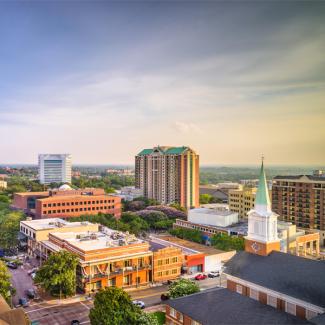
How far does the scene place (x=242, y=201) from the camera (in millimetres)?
104625

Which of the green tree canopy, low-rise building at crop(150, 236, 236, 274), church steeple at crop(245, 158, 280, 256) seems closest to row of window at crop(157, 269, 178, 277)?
low-rise building at crop(150, 236, 236, 274)

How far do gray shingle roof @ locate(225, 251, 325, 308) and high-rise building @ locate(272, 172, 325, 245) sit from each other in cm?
5286

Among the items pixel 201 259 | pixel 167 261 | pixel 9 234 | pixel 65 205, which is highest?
pixel 65 205

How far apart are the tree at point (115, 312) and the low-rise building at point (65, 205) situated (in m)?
62.1

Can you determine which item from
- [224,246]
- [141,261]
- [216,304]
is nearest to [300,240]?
[224,246]

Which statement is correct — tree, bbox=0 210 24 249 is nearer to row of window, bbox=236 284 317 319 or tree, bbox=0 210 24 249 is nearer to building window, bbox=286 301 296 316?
row of window, bbox=236 284 317 319

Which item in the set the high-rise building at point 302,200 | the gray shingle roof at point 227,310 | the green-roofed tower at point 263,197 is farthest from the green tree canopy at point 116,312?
the high-rise building at point 302,200

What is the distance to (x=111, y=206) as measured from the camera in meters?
98.8

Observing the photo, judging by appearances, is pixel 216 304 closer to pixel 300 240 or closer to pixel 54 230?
pixel 54 230

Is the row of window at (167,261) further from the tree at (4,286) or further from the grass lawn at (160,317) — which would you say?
the tree at (4,286)

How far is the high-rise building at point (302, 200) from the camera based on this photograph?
84.9 metres

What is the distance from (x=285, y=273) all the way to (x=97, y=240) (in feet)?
97.2

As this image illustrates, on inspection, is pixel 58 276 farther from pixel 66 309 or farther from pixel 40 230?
pixel 40 230

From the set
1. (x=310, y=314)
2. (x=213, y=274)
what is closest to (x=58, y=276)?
(x=213, y=274)
